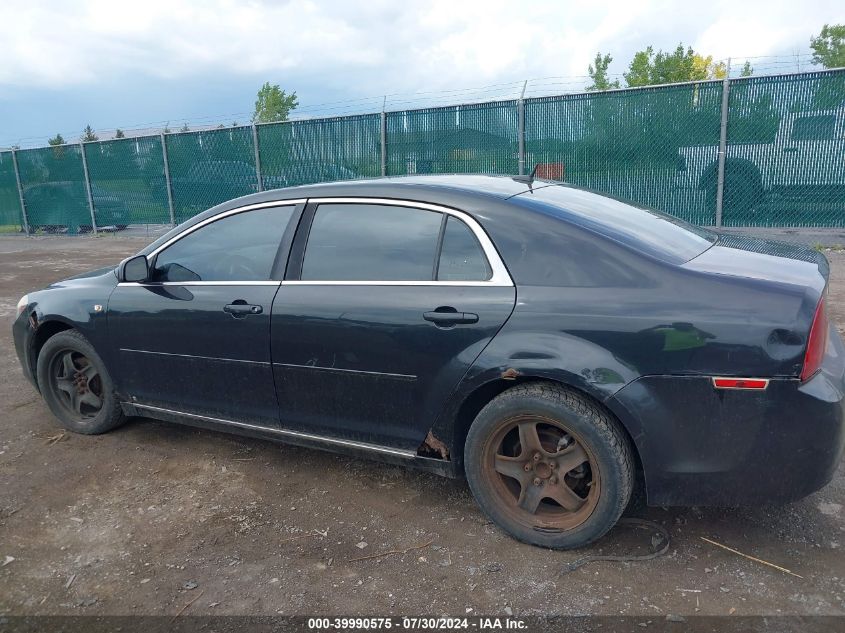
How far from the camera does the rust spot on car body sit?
3.11 metres

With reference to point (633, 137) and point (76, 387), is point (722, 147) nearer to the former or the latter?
point (633, 137)

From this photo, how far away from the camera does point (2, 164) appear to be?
18953 millimetres

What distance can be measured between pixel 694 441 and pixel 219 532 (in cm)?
219

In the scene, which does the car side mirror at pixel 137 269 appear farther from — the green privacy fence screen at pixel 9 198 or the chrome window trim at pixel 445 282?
the green privacy fence screen at pixel 9 198

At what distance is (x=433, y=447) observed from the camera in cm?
314

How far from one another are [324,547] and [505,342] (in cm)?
125

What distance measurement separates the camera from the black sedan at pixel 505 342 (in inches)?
101

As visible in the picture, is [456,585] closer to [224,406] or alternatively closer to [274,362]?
[274,362]

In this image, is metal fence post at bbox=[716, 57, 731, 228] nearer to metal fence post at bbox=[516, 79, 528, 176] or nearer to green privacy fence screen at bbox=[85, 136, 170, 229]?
metal fence post at bbox=[516, 79, 528, 176]

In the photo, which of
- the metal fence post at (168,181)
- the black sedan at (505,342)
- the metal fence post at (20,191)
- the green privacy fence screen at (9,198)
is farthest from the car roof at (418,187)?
the green privacy fence screen at (9,198)

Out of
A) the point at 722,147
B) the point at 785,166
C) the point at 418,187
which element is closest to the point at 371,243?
the point at 418,187

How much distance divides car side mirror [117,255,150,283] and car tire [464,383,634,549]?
2.17m

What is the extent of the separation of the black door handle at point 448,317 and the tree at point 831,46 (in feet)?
109

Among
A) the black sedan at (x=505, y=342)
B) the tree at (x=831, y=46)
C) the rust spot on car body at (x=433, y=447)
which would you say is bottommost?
the rust spot on car body at (x=433, y=447)
